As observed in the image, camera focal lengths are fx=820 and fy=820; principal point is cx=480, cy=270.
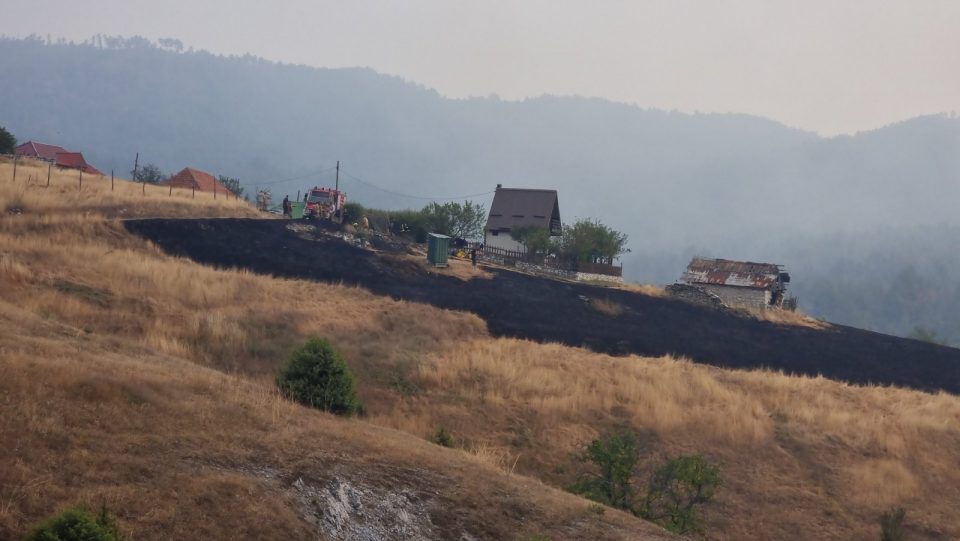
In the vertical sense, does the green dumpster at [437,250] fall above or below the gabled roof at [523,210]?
below

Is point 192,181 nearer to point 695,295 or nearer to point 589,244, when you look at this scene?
point 589,244

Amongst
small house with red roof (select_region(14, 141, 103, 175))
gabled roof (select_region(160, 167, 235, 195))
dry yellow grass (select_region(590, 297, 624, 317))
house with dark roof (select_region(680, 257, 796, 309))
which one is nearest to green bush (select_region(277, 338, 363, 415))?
dry yellow grass (select_region(590, 297, 624, 317))

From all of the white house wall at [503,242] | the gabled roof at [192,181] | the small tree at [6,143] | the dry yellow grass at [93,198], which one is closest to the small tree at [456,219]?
the white house wall at [503,242]

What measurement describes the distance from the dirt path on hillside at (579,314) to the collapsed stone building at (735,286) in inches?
178

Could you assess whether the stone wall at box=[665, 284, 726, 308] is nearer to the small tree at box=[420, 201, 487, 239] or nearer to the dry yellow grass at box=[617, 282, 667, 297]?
the dry yellow grass at box=[617, 282, 667, 297]

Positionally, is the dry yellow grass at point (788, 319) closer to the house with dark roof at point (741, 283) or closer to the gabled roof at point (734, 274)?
the house with dark roof at point (741, 283)

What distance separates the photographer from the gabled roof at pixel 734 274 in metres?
59.4

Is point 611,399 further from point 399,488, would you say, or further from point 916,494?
point 399,488

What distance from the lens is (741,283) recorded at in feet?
196

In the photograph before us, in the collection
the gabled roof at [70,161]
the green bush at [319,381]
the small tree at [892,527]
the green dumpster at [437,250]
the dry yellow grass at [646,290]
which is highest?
the gabled roof at [70,161]

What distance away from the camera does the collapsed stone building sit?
5647 centimetres

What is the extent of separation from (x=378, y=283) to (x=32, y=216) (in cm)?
1723

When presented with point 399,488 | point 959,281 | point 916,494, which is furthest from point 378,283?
point 959,281

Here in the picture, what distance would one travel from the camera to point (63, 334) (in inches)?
772
